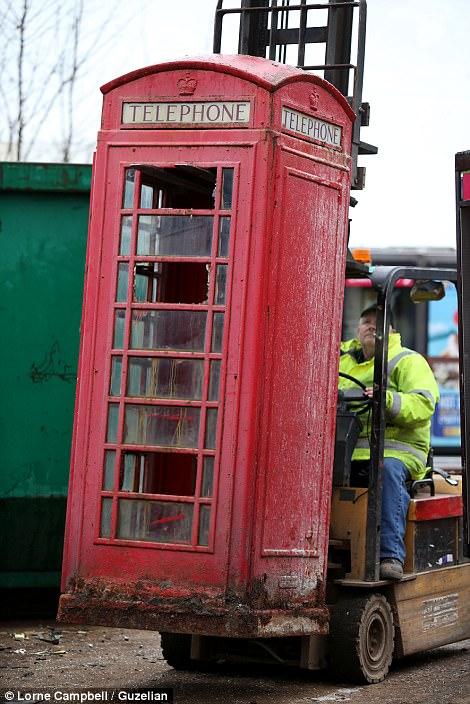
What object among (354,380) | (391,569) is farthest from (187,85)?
(391,569)

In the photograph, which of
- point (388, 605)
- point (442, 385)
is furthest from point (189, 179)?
point (442, 385)

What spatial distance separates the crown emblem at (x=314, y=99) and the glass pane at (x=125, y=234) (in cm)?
105

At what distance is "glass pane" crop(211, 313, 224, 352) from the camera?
6.38 metres

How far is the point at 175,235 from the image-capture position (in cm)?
650

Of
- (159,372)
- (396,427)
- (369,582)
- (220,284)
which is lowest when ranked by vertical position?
(369,582)

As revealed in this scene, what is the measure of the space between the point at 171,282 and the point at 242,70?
1208 mm

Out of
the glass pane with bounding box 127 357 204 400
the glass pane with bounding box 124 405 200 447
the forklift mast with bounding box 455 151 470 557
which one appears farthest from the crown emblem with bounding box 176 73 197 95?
the glass pane with bounding box 124 405 200 447

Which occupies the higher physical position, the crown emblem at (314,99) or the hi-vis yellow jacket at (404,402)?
the crown emblem at (314,99)

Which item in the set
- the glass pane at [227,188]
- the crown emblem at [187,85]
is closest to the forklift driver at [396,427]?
the glass pane at [227,188]

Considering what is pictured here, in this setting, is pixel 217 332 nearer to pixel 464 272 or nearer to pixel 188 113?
pixel 188 113

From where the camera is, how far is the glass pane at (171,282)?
6.68 meters

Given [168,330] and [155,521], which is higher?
[168,330]

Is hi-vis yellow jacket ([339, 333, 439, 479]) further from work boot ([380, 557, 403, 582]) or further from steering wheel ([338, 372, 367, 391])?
work boot ([380, 557, 403, 582])

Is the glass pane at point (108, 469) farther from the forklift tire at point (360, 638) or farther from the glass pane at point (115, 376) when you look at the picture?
the forklift tire at point (360, 638)
